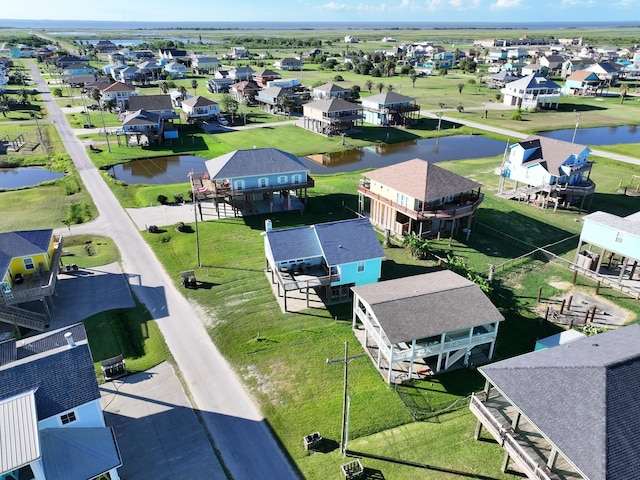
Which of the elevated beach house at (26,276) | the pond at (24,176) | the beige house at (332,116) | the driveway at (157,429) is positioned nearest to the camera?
the driveway at (157,429)

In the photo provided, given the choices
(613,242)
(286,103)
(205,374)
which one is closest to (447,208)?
(613,242)

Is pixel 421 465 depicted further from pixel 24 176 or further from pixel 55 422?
pixel 24 176

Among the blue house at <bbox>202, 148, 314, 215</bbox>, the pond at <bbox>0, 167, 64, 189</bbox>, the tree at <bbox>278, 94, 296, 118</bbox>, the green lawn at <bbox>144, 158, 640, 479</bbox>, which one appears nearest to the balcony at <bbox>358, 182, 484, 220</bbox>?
the green lawn at <bbox>144, 158, 640, 479</bbox>

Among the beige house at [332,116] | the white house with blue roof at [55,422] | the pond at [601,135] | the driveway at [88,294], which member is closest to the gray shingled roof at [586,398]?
the white house with blue roof at [55,422]

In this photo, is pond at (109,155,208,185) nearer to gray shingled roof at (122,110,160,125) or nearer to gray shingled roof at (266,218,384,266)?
gray shingled roof at (122,110,160,125)

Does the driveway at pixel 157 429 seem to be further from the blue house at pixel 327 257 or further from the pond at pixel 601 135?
the pond at pixel 601 135

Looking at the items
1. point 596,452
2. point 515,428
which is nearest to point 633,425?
point 596,452

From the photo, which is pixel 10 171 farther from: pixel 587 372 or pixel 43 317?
pixel 587 372
